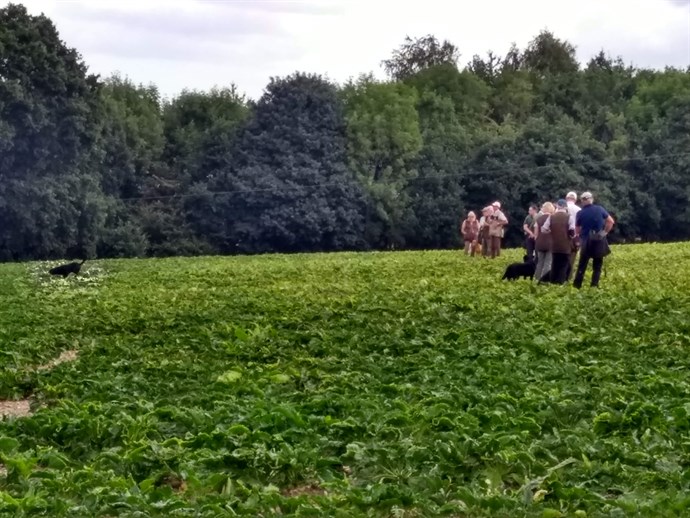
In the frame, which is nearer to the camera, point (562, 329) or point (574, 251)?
point (562, 329)

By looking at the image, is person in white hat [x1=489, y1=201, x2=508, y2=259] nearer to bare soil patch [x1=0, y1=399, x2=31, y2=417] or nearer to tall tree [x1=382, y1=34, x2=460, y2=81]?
bare soil patch [x1=0, y1=399, x2=31, y2=417]

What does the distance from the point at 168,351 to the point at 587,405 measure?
6.85 m

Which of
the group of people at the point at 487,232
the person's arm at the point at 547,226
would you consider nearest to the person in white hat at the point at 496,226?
the group of people at the point at 487,232

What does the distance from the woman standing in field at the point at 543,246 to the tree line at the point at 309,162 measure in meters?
42.0

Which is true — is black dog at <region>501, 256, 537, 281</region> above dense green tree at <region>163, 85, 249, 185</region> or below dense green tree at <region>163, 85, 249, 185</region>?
below

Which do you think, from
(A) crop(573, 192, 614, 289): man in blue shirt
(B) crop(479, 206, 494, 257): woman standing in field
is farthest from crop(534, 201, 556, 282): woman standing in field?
(B) crop(479, 206, 494, 257): woman standing in field

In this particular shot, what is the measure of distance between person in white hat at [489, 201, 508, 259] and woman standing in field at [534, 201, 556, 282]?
1186cm

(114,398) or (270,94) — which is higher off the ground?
(270,94)

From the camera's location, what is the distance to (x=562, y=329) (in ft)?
53.7

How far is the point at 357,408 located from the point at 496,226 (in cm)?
2895

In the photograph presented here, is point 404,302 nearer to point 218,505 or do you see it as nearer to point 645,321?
point 645,321

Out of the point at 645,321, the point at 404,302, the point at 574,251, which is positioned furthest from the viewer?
the point at 574,251

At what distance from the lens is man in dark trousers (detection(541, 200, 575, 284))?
24.7 m

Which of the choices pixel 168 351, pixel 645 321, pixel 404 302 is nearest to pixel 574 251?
pixel 404 302
